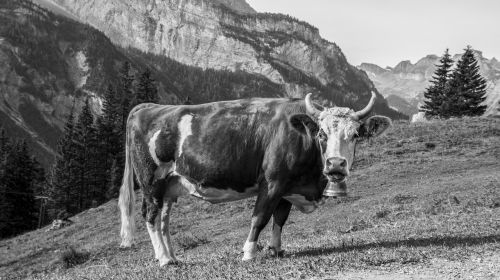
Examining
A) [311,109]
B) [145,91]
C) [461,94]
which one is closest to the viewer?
[311,109]

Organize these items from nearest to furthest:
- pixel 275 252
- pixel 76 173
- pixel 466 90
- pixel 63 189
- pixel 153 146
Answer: pixel 275 252
pixel 153 146
pixel 466 90
pixel 63 189
pixel 76 173

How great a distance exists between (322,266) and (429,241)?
3.31 metres

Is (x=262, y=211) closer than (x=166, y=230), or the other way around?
(x=262, y=211)

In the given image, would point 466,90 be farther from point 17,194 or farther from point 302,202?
point 302,202

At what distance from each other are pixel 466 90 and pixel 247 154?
71786mm

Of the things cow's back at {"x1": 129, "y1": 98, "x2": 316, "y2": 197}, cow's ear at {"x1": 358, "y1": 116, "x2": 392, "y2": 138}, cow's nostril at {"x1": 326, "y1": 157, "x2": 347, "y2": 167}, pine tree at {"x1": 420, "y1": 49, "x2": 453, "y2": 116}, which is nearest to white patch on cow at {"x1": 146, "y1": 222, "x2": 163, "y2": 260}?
cow's back at {"x1": 129, "y1": 98, "x2": 316, "y2": 197}

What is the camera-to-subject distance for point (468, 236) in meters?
11.1

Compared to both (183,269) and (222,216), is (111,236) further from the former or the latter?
(183,269)

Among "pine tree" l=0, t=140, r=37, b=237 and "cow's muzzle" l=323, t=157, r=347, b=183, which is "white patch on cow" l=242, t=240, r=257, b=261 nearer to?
"cow's muzzle" l=323, t=157, r=347, b=183

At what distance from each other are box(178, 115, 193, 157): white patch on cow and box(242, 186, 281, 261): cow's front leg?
2.03 meters

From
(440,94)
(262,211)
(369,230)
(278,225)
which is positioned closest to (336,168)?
(262,211)

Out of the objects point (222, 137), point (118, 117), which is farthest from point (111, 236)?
point (118, 117)

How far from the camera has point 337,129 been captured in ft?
30.2

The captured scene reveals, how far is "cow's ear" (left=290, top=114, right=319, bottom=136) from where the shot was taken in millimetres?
9648
